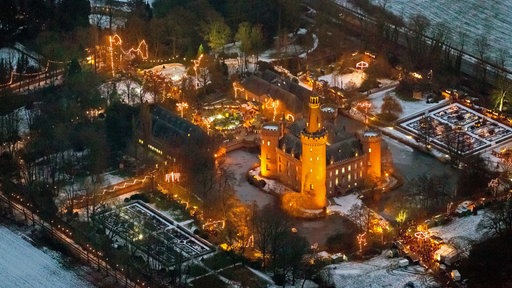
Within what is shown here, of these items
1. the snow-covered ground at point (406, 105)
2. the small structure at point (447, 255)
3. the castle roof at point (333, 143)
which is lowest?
the snow-covered ground at point (406, 105)

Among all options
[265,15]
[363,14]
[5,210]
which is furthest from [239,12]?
[5,210]

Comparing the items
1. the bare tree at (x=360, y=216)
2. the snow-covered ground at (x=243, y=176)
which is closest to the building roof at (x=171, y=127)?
the snow-covered ground at (x=243, y=176)

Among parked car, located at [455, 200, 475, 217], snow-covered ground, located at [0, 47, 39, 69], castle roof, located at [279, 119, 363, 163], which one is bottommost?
snow-covered ground, located at [0, 47, 39, 69]

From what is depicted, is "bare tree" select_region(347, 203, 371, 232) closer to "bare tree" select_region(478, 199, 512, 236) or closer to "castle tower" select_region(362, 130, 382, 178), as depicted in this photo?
"castle tower" select_region(362, 130, 382, 178)

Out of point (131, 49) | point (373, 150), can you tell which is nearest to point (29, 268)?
point (373, 150)

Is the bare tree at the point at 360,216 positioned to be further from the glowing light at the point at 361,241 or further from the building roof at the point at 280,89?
the building roof at the point at 280,89

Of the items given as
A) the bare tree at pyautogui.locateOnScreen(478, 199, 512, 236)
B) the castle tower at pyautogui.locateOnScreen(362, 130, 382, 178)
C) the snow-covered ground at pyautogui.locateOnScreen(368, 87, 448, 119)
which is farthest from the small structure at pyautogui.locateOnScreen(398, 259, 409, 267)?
the snow-covered ground at pyautogui.locateOnScreen(368, 87, 448, 119)

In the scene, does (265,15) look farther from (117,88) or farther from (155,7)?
(117,88)
